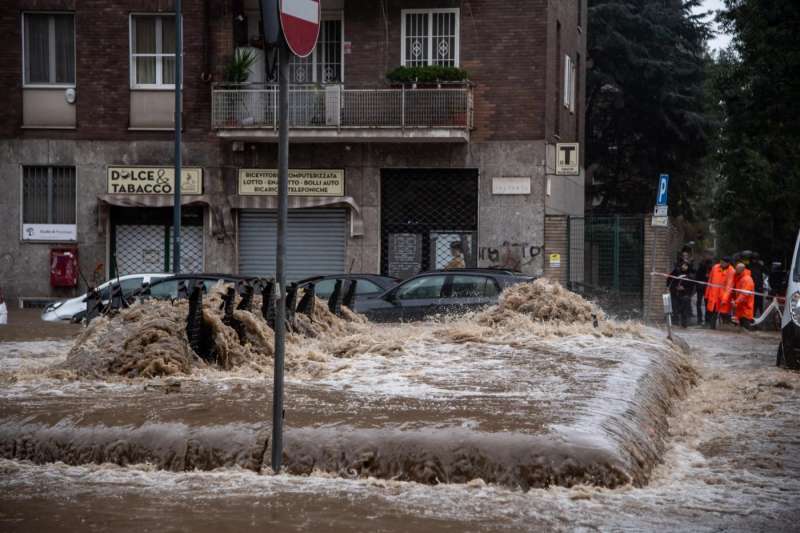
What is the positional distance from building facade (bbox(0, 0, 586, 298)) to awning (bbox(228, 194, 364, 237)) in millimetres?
49

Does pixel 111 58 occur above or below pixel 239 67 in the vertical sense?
above

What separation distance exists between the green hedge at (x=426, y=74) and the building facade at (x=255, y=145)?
2.59ft

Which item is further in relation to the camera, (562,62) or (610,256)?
(562,62)

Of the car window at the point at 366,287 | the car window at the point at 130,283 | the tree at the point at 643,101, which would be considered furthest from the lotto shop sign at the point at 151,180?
the tree at the point at 643,101

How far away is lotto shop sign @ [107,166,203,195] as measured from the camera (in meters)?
30.9

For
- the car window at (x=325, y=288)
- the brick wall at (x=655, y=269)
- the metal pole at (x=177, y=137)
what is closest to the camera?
the car window at (x=325, y=288)

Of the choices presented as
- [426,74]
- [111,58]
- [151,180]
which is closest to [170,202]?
[151,180]

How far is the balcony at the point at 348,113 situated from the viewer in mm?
29375

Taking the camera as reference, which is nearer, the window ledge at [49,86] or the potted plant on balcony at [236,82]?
the potted plant on balcony at [236,82]

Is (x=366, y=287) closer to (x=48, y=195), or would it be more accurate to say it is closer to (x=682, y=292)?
(x=682, y=292)

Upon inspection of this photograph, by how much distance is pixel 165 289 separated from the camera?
21.6 m

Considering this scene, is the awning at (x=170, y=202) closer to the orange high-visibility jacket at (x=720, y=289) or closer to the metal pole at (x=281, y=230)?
the orange high-visibility jacket at (x=720, y=289)

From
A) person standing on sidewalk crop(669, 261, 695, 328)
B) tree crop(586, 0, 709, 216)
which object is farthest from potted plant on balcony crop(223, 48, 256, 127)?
tree crop(586, 0, 709, 216)

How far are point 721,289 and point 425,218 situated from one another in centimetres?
803
